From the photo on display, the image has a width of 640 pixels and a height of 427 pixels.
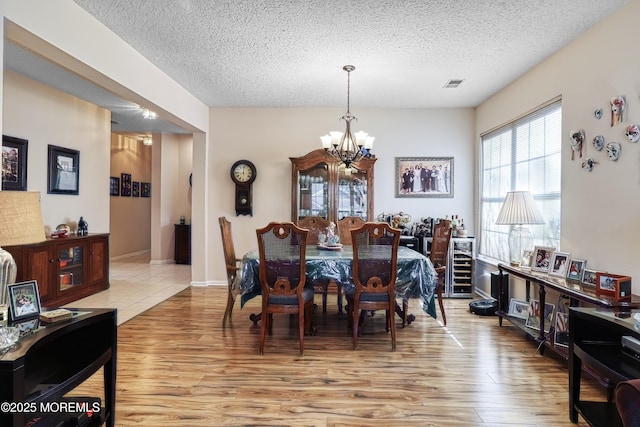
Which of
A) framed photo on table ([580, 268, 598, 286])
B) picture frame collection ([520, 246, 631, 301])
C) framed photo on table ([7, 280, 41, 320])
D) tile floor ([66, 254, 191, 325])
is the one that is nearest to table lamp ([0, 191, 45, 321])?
framed photo on table ([7, 280, 41, 320])

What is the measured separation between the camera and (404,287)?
3.14 m

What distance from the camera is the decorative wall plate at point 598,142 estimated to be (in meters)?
2.66

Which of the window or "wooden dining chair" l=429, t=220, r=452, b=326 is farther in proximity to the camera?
"wooden dining chair" l=429, t=220, r=452, b=326

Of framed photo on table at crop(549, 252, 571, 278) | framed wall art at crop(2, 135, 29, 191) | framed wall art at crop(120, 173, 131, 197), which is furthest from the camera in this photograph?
framed wall art at crop(120, 173, 131, 197)

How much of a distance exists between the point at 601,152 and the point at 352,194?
9.19ft

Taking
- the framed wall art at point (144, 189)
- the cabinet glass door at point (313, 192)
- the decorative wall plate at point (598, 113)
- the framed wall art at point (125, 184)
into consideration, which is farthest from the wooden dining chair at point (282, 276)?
the framed wall art at point (144, 189)

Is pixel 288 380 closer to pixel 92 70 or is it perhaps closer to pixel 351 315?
pixel 351 315

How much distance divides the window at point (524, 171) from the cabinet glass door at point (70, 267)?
535cm

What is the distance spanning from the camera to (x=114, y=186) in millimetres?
7395

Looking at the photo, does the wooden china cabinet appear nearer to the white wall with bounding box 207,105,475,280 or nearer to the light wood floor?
the white wall with bounding box 207,105,475,280

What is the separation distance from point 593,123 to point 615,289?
1.36 metres

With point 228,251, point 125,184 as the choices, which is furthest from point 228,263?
point 125,184

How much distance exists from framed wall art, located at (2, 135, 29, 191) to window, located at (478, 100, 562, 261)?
18.7 ft

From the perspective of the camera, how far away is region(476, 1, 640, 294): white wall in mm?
2393
